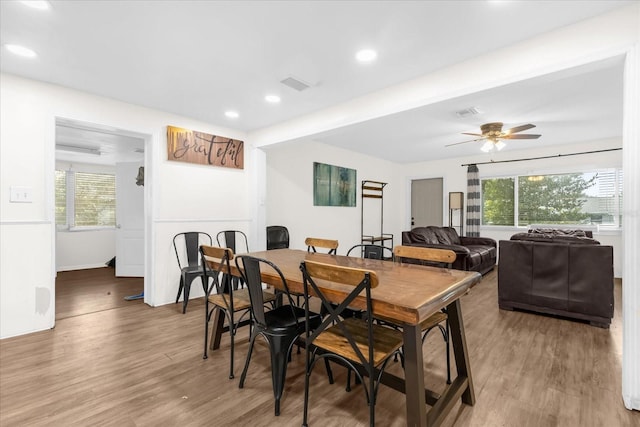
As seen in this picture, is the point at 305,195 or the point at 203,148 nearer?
the point at 203,148

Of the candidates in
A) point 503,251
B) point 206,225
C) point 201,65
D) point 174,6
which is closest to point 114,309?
point 206,225

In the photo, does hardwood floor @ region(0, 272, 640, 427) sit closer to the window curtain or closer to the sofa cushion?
the sofa cushion

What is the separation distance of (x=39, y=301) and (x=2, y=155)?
1.40 meters

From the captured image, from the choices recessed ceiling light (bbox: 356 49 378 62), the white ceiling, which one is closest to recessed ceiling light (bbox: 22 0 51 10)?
the white ceiling

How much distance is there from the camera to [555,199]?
6.00 meters

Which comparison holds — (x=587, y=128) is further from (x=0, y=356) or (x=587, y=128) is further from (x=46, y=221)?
(x=0, y=356)

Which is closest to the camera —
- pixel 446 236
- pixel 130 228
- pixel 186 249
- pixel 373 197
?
pixel 186 249

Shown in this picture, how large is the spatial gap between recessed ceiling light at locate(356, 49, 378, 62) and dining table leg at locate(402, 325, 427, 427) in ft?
6.72

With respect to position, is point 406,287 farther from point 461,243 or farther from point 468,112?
point 461,243

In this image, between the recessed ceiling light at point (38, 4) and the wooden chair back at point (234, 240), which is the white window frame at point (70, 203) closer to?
the wooden chair back at point (234, 240)

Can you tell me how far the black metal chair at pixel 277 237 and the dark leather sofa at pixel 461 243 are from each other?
7.25ft

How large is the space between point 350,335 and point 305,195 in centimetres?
406

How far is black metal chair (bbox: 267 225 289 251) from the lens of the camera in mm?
4650

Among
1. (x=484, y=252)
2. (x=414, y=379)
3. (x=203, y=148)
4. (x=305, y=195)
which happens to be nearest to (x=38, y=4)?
(x=203, y=148)
